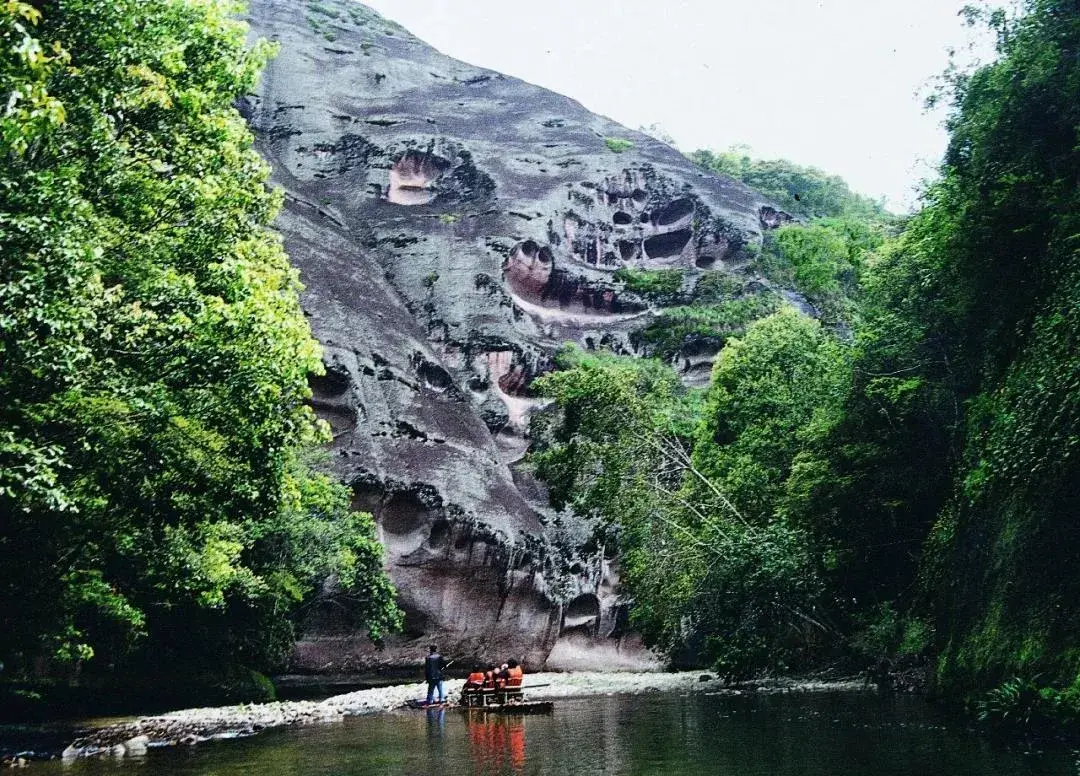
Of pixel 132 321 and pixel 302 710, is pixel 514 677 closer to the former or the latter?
pixel 302 710

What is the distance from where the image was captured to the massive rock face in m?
37.2

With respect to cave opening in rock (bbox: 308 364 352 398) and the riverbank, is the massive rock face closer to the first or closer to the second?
cave opening in rock (bbox: 308 364 352 398)

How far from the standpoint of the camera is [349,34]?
246 feet

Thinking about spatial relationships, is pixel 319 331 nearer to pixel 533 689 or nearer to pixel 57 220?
pixel 533 689

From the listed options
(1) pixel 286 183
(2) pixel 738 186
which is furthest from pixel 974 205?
(2) pixel 738 186

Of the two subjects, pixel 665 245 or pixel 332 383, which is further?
pixel 665 245

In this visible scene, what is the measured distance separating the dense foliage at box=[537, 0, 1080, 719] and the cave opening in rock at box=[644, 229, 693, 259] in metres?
21.1

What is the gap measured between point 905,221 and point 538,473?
54.6 ft

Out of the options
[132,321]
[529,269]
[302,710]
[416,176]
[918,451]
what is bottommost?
[302,710]

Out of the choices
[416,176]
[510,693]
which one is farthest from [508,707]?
[416,176]

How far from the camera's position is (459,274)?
52.8 metres

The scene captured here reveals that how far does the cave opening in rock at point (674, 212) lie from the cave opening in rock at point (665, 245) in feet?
3.11

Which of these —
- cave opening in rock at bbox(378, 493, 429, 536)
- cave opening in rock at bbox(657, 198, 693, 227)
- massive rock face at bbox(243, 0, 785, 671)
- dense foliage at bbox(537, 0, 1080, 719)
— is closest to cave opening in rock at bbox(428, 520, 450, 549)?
massive rock face at bbox(243, 0, 785, 671)

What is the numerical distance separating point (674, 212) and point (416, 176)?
1860 cm
